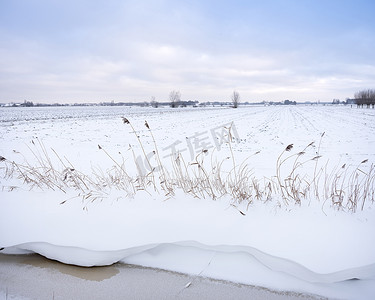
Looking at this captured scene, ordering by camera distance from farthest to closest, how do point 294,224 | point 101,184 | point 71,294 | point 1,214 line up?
point 101,184 < point 1,214 < point 294,224 < point 71,294

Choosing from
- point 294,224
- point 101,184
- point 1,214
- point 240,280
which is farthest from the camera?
point 101,184

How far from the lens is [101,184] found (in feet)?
13.9

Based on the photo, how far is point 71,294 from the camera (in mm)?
2146

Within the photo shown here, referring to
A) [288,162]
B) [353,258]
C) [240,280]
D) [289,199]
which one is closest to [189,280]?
[240,280]

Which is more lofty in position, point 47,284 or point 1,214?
point 1,214

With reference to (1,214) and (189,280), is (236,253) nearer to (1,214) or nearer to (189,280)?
(189,280)

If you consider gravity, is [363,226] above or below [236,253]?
above

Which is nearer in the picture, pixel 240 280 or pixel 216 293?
pixel 216 293

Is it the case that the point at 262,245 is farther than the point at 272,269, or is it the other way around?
the point at 262,245

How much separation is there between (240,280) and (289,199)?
1.61m

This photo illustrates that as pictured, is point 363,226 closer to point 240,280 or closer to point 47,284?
point 240,280

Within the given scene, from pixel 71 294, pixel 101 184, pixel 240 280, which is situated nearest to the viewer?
pixel 71 294

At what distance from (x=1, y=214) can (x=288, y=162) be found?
6412mm

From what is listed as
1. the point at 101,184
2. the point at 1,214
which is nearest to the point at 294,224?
the point at 101,184
